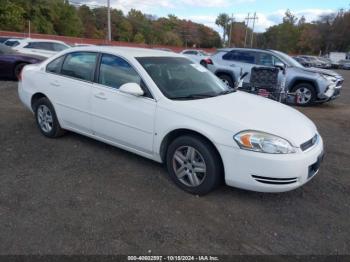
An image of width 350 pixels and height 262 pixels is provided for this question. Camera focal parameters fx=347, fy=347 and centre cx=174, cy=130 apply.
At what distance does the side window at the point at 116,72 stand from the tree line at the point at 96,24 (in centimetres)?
4017

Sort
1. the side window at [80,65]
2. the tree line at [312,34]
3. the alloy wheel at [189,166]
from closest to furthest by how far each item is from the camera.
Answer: the alloy wheel at [189,166] → the side window at [80,65] → the tree line at [312,34]

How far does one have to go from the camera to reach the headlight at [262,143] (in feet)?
11.2

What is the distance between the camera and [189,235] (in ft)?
10.3

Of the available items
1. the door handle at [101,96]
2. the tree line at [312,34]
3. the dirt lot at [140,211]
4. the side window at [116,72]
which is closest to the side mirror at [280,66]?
the dirt lot at [140,211]

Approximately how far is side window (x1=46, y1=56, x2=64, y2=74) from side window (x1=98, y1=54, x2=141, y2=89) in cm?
92

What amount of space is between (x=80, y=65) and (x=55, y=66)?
58cm

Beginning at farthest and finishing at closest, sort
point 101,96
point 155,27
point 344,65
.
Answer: point 155,27 < point 344,65 < point 101,96

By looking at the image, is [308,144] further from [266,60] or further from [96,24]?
[96,24]

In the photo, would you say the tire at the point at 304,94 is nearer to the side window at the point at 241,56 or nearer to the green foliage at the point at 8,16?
the side window at the point at 241,56

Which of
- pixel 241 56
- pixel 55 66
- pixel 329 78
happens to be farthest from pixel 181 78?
pixel 329 78

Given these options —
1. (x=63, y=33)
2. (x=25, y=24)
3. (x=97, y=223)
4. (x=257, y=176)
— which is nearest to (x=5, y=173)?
(x=97, y=223)

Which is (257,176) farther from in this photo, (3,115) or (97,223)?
(3,115)

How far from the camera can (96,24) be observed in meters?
70.8

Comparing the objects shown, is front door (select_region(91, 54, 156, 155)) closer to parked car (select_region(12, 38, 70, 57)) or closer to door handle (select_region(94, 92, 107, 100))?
door handle (select_region(94, 92, 107, 100))
